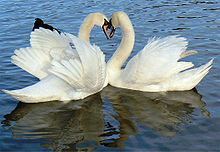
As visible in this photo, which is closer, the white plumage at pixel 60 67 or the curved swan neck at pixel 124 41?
the white plumage at pixel 60 67

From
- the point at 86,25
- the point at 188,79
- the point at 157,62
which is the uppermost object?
→ the point at 86,25

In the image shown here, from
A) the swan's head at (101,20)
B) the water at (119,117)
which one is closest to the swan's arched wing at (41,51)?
the water at (119,117)

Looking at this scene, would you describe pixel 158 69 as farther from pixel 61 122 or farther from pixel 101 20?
pixel 61 122

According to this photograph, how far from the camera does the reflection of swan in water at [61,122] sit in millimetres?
5398

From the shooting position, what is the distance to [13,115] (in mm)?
6301

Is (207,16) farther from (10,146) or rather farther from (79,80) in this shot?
(10,146)

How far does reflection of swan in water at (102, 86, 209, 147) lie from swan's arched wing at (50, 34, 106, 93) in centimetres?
75

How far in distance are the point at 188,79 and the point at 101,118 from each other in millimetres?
1940

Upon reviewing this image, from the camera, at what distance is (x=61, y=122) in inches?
237

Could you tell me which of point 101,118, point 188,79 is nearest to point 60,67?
point 101,118

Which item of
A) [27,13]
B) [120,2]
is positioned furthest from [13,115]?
[120,2]

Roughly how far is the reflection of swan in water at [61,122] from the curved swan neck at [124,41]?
983 millimetres

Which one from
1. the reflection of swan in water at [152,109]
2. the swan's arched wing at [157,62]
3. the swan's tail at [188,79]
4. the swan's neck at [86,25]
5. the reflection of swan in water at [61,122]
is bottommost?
the reflection of swan in water at [152,109]

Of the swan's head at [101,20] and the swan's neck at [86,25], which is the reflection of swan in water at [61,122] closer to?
the swan's neck at [86,25]
